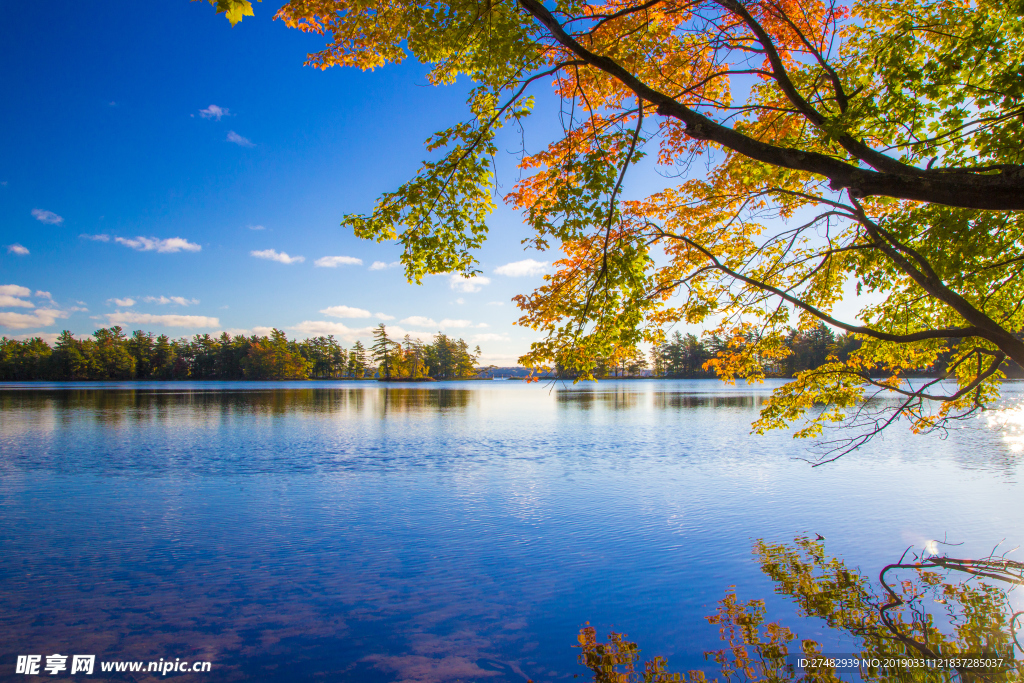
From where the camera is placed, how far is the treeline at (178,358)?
108375mm

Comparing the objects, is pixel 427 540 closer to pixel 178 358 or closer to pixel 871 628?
pixel 871 628

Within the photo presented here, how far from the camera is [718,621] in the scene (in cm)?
578

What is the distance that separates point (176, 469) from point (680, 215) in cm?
1505

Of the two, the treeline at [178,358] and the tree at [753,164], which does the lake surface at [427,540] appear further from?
the treeline at [178,358]

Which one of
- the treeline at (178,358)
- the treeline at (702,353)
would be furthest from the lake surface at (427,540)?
the treeline at (178,358)

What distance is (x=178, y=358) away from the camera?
389 ft

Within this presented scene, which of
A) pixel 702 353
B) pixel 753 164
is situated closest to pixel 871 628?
pixel 753 164

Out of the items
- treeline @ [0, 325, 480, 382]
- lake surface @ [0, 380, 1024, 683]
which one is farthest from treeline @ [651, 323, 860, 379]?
lake surface @ [0, 380, 1024, 683]

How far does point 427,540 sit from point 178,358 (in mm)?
136701

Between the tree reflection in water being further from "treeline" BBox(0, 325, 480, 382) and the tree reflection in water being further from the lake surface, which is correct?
"treeline" BBox(0, 325, 480, 382)

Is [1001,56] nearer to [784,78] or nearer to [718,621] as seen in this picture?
[784,78]

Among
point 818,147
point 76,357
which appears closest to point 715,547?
point 818,147

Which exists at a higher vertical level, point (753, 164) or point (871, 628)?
point (753, 164)

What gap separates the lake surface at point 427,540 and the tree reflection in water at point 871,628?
0.26m
